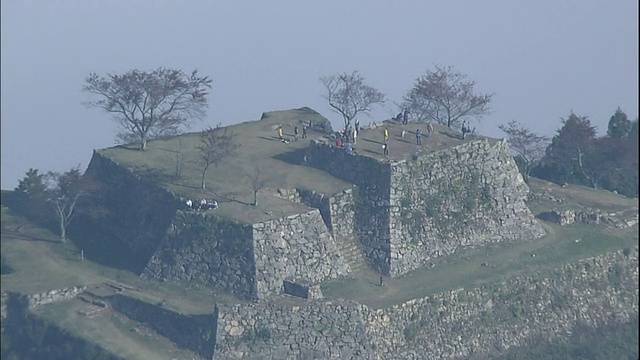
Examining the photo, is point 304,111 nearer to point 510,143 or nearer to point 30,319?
point 510,143

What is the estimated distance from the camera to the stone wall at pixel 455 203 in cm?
6109

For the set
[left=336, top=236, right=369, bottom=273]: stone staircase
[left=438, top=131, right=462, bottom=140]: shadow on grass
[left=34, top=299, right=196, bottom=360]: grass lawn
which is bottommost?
[left=34, top=299, right=196, bottom=360]: grass lawn

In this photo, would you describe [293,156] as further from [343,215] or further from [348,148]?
[343,215]

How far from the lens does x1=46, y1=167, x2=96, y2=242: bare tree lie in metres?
62.3

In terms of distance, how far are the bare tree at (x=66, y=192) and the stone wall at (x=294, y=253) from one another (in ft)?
30.3

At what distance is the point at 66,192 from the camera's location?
6259 centimetres

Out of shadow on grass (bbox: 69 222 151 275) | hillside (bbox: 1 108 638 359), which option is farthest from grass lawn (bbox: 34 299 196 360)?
shadow on grass (bbox: 69 222 151 275)

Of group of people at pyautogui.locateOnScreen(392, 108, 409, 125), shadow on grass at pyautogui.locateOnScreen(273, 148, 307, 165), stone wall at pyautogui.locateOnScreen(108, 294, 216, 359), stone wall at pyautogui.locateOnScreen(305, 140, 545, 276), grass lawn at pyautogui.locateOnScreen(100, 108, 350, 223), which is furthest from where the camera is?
group of people at pyautogui.locateOnScreen(392, 108, 409, 125)

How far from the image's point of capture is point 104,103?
6588cm

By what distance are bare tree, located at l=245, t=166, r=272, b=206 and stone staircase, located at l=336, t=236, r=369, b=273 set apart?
3713 millimetres

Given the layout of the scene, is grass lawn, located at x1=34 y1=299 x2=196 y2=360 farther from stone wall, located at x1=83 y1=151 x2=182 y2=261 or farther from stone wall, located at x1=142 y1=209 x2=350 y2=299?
stone wall, located at x1=83 y1=151 x2=182 y2=261

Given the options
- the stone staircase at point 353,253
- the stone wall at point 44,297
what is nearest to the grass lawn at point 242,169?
the stone staircase at point 353,253

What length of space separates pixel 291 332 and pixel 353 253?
6.95m

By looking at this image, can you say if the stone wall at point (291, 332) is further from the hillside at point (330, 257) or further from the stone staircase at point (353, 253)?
the stone staircase at point (353, 253)
